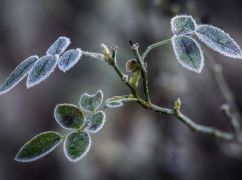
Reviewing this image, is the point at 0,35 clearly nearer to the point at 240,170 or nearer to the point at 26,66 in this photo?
the point at 240,170

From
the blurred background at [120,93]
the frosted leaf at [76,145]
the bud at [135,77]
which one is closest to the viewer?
the frosted leaf at [76,145]

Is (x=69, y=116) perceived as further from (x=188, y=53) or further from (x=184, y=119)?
(x=184, y=119)

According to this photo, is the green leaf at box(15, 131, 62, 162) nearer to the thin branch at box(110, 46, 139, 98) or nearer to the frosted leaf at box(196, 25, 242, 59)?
the thin branch at box(110, 46, 139, 98)

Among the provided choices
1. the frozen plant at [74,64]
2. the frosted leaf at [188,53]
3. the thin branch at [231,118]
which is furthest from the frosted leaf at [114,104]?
the thin branch at [231,118]

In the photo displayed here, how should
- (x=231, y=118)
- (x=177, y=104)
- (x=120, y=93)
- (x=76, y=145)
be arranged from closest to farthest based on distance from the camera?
(x=76, y=145)
(x=177, y=104)
(x=231, y=118)
(x=120, y=93)

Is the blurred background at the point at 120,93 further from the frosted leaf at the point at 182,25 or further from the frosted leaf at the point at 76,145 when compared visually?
the frosted leaf at the point at 76,145

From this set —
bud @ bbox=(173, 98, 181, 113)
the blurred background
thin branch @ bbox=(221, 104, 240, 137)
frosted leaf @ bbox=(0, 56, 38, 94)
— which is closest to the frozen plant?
frosted leaf @ bbox=(0, 56, 38, 94)

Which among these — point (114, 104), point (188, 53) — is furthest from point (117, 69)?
point (188, 53)
